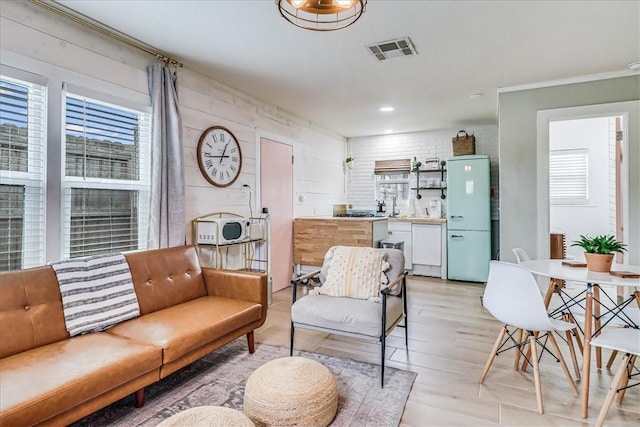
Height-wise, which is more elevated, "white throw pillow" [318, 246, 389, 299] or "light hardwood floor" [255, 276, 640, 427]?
"white throw pillow" [318, 246, 389, 299]

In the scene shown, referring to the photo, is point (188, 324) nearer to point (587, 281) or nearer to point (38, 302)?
point (38, 302)

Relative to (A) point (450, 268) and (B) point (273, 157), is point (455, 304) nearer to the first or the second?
(A) point (450, 268)

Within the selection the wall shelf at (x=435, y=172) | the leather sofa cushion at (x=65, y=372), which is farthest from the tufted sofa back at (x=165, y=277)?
the wall shelf at (x=435, y=172)

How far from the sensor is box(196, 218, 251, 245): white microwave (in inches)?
128

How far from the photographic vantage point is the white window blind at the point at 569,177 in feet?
18.0

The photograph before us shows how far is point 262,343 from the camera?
9.62ft

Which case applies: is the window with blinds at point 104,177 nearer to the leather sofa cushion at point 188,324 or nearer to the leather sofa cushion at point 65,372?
the leather sofa cushion at point 188,324

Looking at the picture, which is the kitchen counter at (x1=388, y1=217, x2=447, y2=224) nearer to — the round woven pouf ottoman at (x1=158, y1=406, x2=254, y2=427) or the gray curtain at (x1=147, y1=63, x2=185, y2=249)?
the gray curtain at (x1=147, y1=63, x2=185, y2=249)

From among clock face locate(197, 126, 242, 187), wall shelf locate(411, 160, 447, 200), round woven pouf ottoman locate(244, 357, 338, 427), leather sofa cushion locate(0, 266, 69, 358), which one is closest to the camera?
round woven pouf ottoman locate(244, 357, 338, 427)

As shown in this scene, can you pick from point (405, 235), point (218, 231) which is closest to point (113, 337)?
point (218, 231)

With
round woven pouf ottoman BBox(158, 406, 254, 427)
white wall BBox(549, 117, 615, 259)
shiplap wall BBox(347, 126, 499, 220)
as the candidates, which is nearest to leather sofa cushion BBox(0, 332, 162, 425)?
round woven pouf ottoman BBox(158, 406, 254, 427)

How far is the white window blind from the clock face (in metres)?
4.89

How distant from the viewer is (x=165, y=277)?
265 centimetres

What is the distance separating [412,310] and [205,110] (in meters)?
3.13
